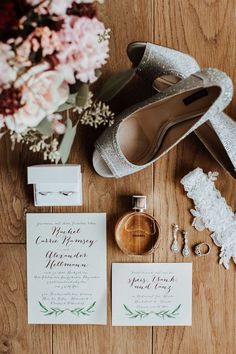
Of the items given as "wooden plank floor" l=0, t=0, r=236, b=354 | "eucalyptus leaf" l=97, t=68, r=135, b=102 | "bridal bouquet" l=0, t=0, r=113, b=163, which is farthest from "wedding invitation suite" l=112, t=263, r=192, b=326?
"bridal bouquet" l=0, t=0, r=113, b=163

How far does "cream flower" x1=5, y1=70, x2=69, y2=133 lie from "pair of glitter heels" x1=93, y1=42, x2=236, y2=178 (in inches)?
9.6

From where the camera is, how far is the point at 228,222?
1.01m

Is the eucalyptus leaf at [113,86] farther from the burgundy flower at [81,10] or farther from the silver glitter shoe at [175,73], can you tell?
the burgundy flower at [81,10]

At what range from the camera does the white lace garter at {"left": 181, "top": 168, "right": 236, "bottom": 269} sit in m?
1.01

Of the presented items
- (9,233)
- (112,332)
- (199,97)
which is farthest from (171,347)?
(199,97)

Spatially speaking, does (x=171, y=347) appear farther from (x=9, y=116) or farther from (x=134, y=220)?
(x=9, y=116)

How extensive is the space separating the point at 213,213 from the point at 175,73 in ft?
0.89

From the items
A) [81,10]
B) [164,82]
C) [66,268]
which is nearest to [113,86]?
[164,82]

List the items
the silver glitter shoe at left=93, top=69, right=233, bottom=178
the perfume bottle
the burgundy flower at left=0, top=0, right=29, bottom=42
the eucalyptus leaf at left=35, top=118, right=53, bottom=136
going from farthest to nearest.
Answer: the perfume bottle → the silver glitter shoe at left=93, top=69, right=233, bottom=178 → the eucalyptus leaf at left=35, top=118, right=53, bottom=136 → the burgundy flower at left=0, top=0, right=29, bottom=42

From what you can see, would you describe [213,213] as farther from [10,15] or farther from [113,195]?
[10,15]

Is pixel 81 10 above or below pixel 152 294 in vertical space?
above

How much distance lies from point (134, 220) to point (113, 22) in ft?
1.23

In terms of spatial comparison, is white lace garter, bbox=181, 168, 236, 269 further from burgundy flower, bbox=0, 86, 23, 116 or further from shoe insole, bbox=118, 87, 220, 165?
burgundy flower, bbox=0, 86, 23, 116

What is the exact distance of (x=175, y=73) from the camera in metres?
0.95
